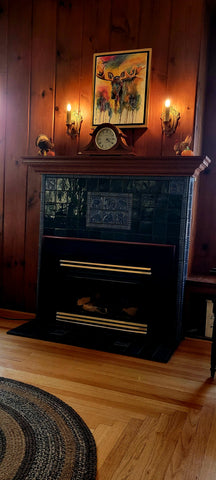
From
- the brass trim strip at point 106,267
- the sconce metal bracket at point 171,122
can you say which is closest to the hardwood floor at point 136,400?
the brass trim strip at point 106,267

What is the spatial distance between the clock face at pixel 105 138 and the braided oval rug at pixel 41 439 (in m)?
1.84

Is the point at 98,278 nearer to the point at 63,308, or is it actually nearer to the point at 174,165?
the point at 63,308

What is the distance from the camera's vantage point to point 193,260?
358 centimetres

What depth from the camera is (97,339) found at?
3.15m

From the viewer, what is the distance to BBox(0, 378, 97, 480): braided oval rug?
5.22 ft

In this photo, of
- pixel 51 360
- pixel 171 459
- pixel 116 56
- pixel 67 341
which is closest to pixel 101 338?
pixel 67 341

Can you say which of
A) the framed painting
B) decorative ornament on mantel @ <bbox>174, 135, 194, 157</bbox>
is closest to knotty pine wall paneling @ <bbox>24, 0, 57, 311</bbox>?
the framed painting

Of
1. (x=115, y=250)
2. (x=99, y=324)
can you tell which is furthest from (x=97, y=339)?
(x=115, y=250)

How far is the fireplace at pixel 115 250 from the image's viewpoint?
3064 mm

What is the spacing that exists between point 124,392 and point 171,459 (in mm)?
613

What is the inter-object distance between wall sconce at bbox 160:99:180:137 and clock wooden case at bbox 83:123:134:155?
327mm

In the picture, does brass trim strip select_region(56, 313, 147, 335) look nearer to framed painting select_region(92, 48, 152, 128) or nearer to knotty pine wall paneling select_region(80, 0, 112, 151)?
knotty pine wall paneling select_region(80, 0, 112, 151)

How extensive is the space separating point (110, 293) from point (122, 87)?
1648 millimetres

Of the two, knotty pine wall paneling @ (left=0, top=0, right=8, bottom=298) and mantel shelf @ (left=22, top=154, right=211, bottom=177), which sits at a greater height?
knotty pine wall paneling @ (left=0, top=0, right=8, bottom=298)
